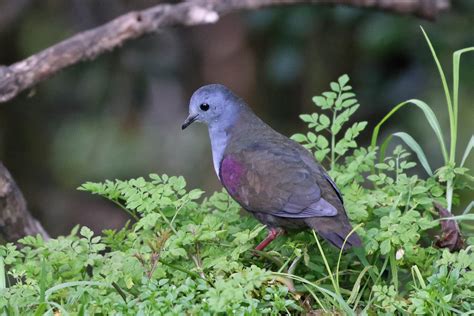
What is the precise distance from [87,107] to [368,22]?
8.89 ft

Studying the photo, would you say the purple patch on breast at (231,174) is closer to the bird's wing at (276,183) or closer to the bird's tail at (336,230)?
the bird's wing at (276,183)

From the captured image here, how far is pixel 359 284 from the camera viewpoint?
3938 mm

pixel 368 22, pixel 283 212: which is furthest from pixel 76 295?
pixel 368 22

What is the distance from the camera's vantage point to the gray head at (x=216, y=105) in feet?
16.4

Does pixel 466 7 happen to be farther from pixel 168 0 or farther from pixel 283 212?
pixel 283 212

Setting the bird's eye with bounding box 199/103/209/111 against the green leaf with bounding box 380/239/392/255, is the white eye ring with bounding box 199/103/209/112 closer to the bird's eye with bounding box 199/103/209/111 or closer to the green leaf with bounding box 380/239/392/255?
the bird's eye with bounding box 199/103/209/111

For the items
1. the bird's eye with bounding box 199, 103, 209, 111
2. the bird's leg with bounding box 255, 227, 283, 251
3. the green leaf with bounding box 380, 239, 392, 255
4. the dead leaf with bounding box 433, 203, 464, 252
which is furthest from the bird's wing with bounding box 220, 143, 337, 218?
the bird's eye with bounding box 199, 103, 209, 111

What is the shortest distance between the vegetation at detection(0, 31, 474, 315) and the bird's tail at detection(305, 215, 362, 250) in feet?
0.17

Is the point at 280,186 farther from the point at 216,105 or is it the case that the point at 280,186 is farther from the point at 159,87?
the point at 159,87

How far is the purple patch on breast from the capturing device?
4.41 meters

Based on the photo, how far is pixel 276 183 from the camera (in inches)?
170

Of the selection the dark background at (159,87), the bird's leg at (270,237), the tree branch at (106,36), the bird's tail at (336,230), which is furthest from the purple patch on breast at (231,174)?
the dark background at (159,87)

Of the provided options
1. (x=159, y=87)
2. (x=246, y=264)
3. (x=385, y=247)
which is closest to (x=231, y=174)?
(x=246, y=264)

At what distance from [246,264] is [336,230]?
43 cm
